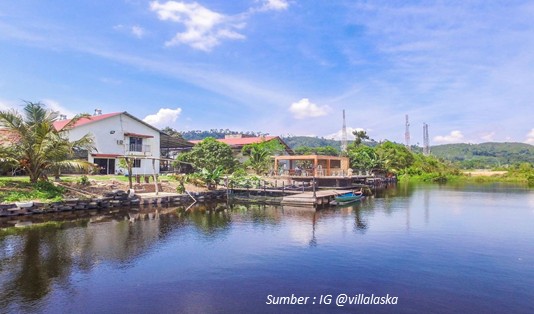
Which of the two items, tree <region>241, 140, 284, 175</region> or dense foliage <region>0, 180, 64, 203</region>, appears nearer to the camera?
dense foliage <region>0, 180, 64, 203</region>

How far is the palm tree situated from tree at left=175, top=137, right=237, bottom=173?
18.1 m

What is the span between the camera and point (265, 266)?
13344 millimetres

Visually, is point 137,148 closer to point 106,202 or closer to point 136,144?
point 136,144

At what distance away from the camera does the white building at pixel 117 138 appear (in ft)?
126

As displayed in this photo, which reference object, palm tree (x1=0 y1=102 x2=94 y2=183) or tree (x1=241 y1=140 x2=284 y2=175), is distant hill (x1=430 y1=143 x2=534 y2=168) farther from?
palm tree (x1=0 y1=102 x2=94 y2=183)

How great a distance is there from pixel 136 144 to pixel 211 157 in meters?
9.44

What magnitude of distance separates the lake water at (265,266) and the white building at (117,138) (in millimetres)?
18357

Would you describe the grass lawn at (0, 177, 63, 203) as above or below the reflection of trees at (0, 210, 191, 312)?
above

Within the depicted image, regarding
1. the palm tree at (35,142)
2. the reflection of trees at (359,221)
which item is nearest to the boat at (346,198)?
the reflection of trees at (359,221)

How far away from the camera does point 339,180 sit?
45.4 metres

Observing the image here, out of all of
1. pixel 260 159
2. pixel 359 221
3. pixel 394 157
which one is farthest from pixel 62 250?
pixel 394 157

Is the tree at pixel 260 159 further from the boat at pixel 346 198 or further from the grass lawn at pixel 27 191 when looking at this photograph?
the grass lawn at pixel 27 191

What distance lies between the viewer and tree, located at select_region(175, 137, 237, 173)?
44125 millimetres

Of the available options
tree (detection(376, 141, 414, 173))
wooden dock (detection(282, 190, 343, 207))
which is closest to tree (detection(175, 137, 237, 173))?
wooden dock (detection(282, 190, 343, 207))
